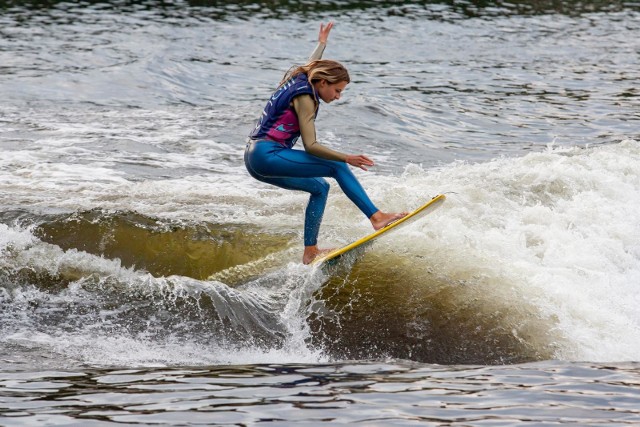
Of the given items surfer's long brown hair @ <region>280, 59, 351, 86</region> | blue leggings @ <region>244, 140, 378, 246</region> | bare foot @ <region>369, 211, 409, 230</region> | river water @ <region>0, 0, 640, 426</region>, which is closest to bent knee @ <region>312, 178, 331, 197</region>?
blue leggings @ <region>244, 140, 378, 246</region>

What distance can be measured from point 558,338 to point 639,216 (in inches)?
166

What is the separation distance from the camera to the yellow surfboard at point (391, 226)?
9317 mm

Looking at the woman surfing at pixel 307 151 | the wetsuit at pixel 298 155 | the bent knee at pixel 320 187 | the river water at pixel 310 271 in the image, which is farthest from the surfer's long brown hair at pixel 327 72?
the river water at pixel 310 271

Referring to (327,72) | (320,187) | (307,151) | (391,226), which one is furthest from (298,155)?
(391,226)

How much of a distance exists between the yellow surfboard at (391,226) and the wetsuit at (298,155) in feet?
0.74

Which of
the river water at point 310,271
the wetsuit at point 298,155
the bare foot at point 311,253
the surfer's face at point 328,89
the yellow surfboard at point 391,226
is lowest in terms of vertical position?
the river water at point 310,271

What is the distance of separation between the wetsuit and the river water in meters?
0.82

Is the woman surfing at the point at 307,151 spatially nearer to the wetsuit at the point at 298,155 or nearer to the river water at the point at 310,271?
the wetsuit at the point at 298,155

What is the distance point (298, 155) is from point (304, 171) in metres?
0.16

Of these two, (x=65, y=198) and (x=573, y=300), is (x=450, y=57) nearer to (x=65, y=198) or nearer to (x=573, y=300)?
(x=65, y=198)

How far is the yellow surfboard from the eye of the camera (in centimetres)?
932

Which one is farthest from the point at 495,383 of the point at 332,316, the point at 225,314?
the point at 225,314

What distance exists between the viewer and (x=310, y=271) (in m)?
9.77

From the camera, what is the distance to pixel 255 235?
1104cm
